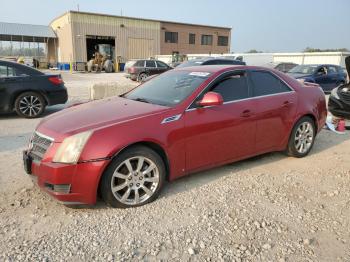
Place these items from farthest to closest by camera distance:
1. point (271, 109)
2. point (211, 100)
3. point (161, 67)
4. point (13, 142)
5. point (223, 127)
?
point (161, 67)
point (13, 142)
point (271, 109)
point (223, 127)
point (211, 100)

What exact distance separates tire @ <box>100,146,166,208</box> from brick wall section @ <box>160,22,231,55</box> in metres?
45.7

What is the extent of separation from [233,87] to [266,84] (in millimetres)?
711

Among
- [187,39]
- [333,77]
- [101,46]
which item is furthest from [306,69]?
[187,39]

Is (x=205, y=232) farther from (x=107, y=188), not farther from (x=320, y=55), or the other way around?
(x=320, y=55)

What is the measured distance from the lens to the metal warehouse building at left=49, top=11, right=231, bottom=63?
40.7 metres

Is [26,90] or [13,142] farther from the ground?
[26,90]

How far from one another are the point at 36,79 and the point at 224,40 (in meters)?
51.2

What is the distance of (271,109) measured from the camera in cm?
483

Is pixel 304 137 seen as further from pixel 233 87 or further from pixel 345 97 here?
pixel 345 97

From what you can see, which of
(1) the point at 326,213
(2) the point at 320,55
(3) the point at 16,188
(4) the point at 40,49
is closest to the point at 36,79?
(3) the point at 16,188

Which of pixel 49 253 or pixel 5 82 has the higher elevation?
pixel 5 82

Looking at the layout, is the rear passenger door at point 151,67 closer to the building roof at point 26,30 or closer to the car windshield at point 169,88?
the car windshield at point 169,88

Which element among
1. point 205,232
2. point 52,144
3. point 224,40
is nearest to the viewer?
point 205,232

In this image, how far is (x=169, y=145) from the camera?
12.4 ft
